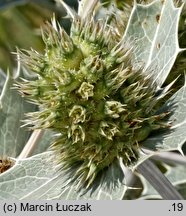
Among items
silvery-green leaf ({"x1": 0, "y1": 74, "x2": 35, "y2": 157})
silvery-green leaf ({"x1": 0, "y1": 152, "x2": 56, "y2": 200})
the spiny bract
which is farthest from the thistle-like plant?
silvery-green leaf ({"x1": 0, "y1": 74, "x2": 35, "y2": 157})

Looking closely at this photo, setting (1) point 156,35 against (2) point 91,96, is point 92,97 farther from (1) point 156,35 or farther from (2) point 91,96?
(1) point 156,35

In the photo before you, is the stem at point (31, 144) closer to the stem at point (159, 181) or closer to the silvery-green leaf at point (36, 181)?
the silvery-green leaf at point (36, 181)

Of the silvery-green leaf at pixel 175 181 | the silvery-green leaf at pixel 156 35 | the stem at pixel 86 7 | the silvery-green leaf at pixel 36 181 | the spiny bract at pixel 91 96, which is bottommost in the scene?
the silvery-green leaf at pixel 175 181

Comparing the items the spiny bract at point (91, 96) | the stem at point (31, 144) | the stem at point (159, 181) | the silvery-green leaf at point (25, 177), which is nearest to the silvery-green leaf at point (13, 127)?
the stem at point (31, 144)

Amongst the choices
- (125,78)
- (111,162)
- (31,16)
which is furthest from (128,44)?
(31,16)

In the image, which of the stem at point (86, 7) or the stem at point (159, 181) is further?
the stem at point (86, 7)
